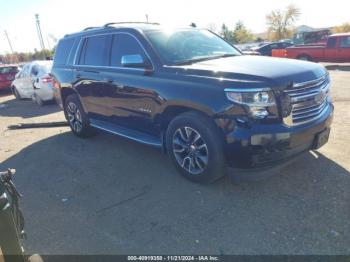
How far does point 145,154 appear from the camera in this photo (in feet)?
18.0

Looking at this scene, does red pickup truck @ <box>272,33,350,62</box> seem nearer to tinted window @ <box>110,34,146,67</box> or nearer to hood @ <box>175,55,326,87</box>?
hood @ <box>175,55,326,87</box>

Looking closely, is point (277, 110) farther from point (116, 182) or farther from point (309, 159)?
point (116, 182)

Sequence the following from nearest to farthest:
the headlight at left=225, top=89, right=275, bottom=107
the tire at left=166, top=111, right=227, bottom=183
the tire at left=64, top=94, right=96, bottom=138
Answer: the headlight at left=225, top=89, right=275, bottom=107 < the tire at left=166, top=111, right=227, bottom=183 < the tire at left=64, top=94, right=96, bottom=138

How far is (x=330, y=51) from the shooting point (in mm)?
17000

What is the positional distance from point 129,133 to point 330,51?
15.2 metres

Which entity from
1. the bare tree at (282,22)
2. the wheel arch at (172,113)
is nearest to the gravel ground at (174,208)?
the wheel arch at (172,113)

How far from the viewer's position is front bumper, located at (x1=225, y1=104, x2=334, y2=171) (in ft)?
11.3

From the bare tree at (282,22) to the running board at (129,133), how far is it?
57.6 m

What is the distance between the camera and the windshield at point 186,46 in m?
4.44

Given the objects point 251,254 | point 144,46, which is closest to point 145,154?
point 144,46

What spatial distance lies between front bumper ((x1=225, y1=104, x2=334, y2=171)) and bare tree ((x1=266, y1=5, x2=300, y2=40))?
59.0 metres

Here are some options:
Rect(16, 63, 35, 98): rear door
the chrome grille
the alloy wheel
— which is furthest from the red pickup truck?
the alloy wheel

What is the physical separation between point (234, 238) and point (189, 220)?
0.54 metres

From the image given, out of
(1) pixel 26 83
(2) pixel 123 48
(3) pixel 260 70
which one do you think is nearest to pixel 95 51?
(2) pixel 123 48
